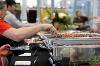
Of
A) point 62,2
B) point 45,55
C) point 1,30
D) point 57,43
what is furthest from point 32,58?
point 62,2

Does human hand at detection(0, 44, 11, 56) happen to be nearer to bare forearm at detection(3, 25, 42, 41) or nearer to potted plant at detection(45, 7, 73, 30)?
bare forearm at detection(3, 25, 42, 41)

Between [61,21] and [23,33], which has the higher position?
[23,33]

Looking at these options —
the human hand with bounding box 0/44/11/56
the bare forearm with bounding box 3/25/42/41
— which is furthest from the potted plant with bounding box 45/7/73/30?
the human hand with bounding box 0/44/11/56

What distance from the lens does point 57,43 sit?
6.86 ft

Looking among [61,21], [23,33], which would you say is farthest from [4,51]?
[61,21]

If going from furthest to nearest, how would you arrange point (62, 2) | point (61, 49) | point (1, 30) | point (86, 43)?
point (62, 2) < point (1, 30) < point (86, 43) < point (61, 49)

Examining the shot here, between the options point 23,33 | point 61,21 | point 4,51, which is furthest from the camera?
point 61,21

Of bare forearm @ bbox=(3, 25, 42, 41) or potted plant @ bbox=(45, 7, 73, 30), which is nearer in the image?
bare forearm @ bbox=(3, 25, 42, 41)

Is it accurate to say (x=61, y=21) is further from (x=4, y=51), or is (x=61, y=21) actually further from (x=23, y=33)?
(x=4, y=51)

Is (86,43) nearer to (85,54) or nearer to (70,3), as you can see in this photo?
(85,54)

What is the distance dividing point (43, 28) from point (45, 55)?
360mm

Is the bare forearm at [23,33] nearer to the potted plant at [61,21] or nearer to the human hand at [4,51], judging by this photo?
the human hand at [4,51]

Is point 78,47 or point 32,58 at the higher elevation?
point 78,47

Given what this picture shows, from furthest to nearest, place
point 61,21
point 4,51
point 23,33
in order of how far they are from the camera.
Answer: point 61,21, point 23,33, point 4,51
